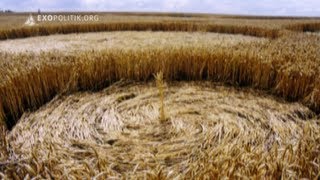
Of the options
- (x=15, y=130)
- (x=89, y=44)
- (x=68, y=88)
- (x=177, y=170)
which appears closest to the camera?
(x=177, y=170)

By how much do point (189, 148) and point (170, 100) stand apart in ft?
3.58

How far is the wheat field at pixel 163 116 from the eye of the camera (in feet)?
6.81

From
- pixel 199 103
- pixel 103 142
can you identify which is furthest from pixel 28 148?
pixel 199 103

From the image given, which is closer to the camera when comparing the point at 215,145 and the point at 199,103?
the point at 215,145

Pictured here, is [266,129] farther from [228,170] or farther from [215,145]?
[228,170]

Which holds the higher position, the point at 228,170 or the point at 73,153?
the point at 228,170

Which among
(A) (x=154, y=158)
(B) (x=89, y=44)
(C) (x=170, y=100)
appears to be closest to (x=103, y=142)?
(A) (x=154, y=158)

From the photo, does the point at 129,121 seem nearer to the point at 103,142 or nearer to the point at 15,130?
the point at 103,142

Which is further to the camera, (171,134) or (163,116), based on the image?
(163,116)

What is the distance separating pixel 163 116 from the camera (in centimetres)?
319

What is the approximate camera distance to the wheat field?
2.07 meters

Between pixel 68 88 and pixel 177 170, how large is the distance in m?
2.01

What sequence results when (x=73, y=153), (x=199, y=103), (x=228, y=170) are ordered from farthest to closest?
(x=199, y=103) → (x=73, y=153) → (x=228, y=170)

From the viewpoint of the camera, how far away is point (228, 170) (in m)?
1.93
